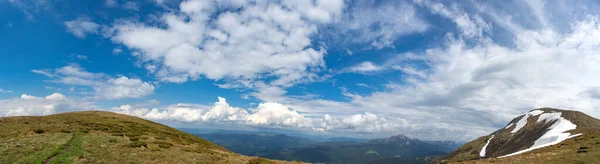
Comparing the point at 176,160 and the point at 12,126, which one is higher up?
the point at 12,126

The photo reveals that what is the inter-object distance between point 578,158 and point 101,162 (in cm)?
6549

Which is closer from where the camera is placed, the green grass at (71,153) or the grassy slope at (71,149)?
the green grass at (71,153)

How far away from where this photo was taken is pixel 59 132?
137ft

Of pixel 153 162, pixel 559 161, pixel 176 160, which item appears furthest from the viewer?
pixel 559 161

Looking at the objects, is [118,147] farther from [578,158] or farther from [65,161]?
[578,158]

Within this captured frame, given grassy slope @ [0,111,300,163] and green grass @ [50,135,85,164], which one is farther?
grassy slope @ [0,111,300,163]

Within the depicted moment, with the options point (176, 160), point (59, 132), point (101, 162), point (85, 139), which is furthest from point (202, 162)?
point (59, 132)

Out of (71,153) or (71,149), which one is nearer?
(71,153)

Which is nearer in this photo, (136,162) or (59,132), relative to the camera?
(136,162)

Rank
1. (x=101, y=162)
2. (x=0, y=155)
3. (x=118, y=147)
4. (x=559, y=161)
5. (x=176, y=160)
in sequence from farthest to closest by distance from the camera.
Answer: (x=559, y=161)
(x=118, y=147)
(x=176, y=160)
(x=101, y=162)
(x=0, y=155)

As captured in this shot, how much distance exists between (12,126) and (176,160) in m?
29.9

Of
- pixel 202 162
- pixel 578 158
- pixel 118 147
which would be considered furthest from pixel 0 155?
pixel 578 158

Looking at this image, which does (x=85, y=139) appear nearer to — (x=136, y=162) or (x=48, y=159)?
(x=48, y=159)

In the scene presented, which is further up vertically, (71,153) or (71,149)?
(71,149)
